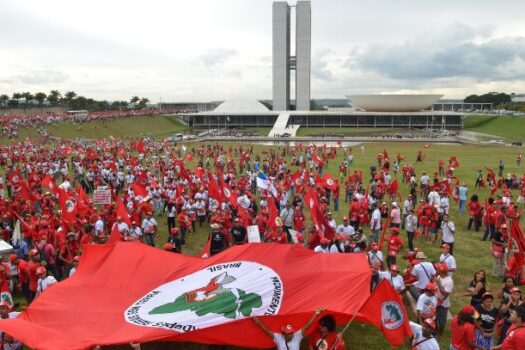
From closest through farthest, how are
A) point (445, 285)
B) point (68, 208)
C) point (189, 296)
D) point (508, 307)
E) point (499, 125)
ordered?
point (508, 307)
point (189, 296)
point (445, 285)
point (68, 208)
point (499, 125)

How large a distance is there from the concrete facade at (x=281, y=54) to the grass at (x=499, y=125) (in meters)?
43.1

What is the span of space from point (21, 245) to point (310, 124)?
7951 centimetres

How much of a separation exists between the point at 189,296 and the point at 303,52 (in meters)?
106

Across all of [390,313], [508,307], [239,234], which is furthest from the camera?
[239,234]

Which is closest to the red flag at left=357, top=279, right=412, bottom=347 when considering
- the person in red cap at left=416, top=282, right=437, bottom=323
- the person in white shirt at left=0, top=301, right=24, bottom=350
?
the person in red cap at left=416, top=282, right=437, bottom=323

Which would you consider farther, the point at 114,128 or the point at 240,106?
the point at 240,106

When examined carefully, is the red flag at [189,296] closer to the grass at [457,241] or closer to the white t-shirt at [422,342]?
the white t-shirt at [422,342]

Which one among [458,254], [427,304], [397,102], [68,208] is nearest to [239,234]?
[68,208]

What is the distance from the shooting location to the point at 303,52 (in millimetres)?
107438

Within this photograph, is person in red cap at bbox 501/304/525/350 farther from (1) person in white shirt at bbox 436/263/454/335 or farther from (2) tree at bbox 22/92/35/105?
(2) tree at bbox 22/92/35/105

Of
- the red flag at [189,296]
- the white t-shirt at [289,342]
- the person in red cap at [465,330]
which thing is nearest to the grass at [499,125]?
the red flag at [189,296]

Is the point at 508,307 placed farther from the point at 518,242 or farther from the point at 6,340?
the point at 6,340

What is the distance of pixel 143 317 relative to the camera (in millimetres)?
6707

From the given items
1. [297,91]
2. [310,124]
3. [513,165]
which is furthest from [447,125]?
[513,165]
